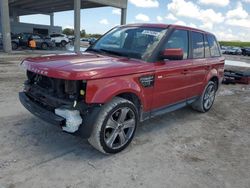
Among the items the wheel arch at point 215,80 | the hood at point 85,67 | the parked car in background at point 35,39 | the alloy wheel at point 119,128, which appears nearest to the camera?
the hood at point 85,67

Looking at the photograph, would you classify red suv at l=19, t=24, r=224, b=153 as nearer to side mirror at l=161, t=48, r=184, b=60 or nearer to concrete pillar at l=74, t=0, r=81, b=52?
side mirror at l=161, t=48, r=184, b=60

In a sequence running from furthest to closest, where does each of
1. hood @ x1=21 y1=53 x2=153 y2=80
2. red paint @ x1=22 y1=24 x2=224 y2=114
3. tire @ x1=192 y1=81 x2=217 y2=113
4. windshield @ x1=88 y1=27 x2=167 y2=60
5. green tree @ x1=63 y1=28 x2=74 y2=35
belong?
green tree @ x1=63 y1=28 x2=74 y2=35, tire @ x1=192 y1=81 x2=217 y2=113, windshield @ x1=88 y1=27 x2=167 y2=60, red paint @ x1=22 y1=24 x2=224 y2=114, hood @ x1=21 y1=53 x2=153 y2=80

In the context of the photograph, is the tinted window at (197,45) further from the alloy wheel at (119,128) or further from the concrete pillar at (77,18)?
the concrete pillar at (77,18)

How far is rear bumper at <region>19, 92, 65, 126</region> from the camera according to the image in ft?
10.5

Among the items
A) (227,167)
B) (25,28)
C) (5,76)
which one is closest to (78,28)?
(5,76)

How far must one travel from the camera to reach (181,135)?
4559 mm

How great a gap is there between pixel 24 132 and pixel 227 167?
10.5 ft

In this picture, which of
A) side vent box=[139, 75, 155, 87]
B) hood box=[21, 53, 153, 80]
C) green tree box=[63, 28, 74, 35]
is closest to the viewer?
hood box=[21, 53, 153, 80]

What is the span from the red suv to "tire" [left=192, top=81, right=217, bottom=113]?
1.82ft

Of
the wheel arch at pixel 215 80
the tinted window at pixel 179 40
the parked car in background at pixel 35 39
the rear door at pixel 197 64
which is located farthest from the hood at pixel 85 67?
the parked car in background at pixel 35 39

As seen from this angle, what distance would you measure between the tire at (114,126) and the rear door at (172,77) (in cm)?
62

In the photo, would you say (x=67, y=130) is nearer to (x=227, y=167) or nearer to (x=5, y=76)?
(x=227, y=167)

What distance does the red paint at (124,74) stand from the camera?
10.2 ft

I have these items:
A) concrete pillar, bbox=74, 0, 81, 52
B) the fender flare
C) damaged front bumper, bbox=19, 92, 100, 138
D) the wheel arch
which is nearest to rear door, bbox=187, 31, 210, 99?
the wheel arch
